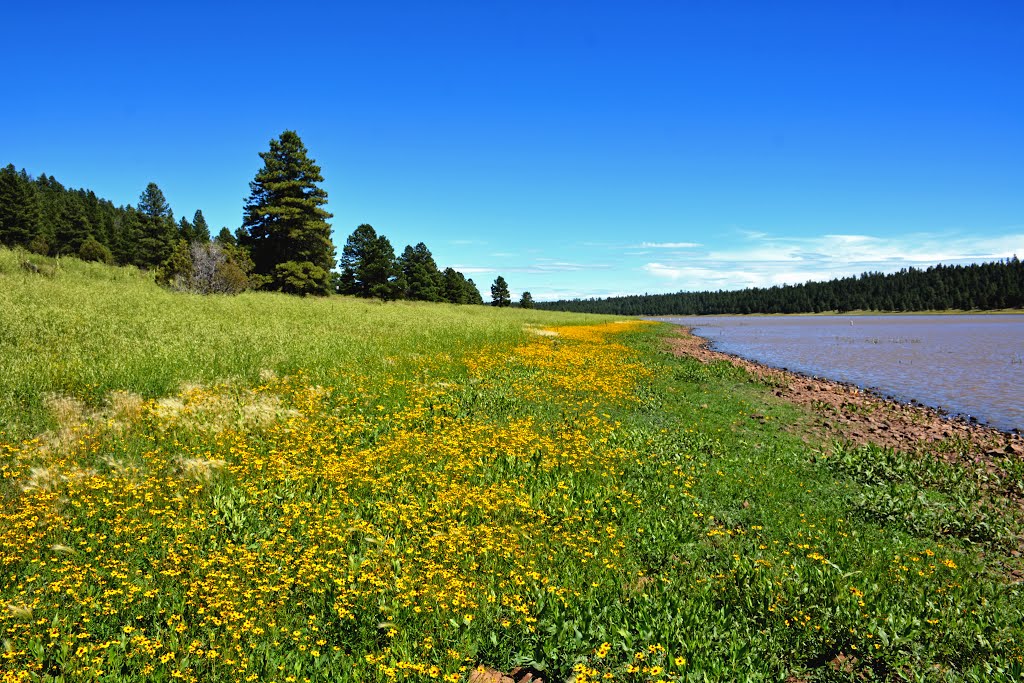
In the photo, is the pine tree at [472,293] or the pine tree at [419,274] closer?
the pine tree at [419,274]

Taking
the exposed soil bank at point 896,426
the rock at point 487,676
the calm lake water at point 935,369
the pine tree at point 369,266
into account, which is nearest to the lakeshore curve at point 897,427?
the exposed soil bank at point 896,426

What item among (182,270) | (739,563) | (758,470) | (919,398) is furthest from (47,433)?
(182,270)

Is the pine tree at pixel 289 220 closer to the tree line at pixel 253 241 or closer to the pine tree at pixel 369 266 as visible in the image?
the tree line at pixel 253 241

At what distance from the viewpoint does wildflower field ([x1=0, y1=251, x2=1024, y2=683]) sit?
4805 mm

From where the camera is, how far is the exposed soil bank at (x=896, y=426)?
13.0 m

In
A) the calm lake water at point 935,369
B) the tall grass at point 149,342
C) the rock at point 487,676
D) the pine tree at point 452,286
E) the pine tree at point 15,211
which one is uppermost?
the pine tree at point 15,211

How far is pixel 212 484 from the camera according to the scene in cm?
765

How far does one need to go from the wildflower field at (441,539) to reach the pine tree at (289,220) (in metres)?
34.7

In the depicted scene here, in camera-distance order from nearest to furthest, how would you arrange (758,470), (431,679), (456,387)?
(431,679) → (758,470) → (456,387)

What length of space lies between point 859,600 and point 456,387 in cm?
1087

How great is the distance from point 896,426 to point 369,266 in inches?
2564

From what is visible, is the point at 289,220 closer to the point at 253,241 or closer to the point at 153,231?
the point at 253,241

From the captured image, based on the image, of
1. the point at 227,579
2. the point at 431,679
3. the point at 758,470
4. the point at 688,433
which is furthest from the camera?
the point at 688,433

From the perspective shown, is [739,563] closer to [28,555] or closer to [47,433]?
[28,555]
